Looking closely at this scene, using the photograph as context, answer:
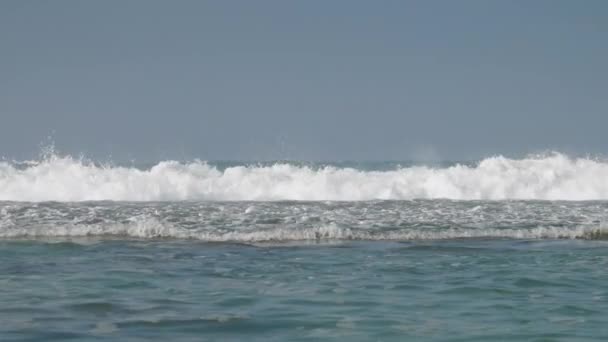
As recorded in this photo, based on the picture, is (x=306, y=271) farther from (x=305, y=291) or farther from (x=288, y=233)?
(x=288, y=233)

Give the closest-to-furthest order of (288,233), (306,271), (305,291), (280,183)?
(305,291), (306,271), (288,233), (280,183)

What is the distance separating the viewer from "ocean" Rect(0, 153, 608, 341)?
654 cm

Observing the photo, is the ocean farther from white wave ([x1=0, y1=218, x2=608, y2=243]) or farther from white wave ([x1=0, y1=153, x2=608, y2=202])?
white wave ([x1=0, y1=153, x2=608, y2=202])

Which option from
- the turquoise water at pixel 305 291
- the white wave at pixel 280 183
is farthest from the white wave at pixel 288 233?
the white wave at pixel 280 183

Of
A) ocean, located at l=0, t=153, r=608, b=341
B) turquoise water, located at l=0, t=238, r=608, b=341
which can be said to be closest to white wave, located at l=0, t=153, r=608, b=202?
ocean, located at l=0, t=153, r=608, b=341

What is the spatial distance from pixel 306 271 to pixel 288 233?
3.62 meters

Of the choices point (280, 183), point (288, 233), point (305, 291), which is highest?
point (280, 183)

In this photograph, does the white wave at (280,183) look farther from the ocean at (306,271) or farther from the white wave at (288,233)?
the white wave at (288,233)

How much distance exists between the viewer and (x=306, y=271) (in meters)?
9.66

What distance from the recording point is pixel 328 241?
1278 cm

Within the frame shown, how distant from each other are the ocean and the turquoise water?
0.08 feet

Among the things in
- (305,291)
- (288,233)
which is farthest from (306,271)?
(288,233)

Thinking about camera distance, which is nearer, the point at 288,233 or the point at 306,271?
the point at 306,271

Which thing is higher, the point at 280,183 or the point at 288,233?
the point at 280,183
